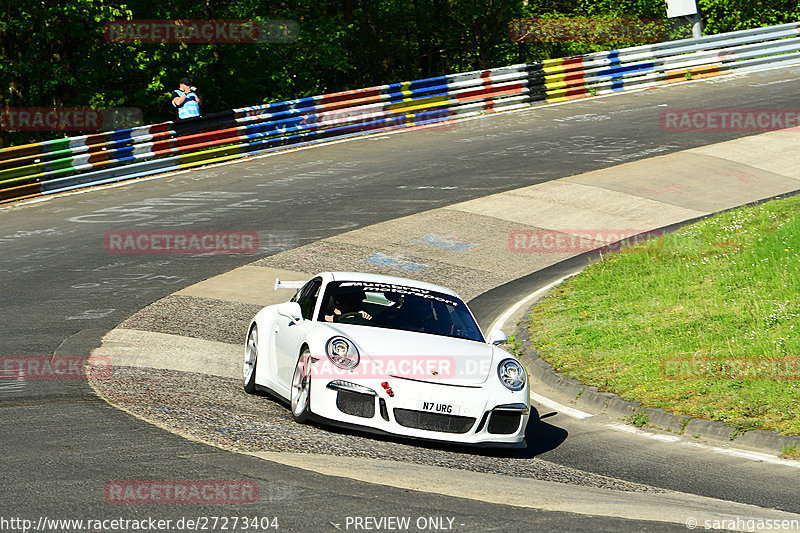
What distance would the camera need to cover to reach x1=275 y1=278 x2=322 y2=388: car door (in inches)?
369

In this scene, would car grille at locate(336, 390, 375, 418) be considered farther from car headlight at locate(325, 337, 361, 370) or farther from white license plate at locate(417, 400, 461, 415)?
white license plate at locate(417, 400, 461, 415)

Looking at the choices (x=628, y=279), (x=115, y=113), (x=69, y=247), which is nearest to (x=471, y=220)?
(x=628, y=279)

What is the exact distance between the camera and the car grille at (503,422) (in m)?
8.62

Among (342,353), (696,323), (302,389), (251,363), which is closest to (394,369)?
(342,353)

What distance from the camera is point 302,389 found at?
8891 mm

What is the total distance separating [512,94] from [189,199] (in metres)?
12.1

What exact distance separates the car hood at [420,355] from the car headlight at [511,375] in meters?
0.11

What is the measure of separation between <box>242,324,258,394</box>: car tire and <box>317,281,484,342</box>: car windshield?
47.0 inches

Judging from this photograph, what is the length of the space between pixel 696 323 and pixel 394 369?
5300mm

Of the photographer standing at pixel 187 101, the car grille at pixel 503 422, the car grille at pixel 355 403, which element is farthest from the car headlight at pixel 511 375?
the photographer standing at pixel 187 101

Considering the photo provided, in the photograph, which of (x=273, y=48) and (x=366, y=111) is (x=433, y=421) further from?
(x=273, y=48)

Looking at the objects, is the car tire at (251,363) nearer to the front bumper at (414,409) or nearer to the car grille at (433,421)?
the front bumper at (414,409)

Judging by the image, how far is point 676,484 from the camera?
8016 mm

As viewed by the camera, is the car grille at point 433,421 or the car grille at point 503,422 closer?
the car grille at point 433,421
